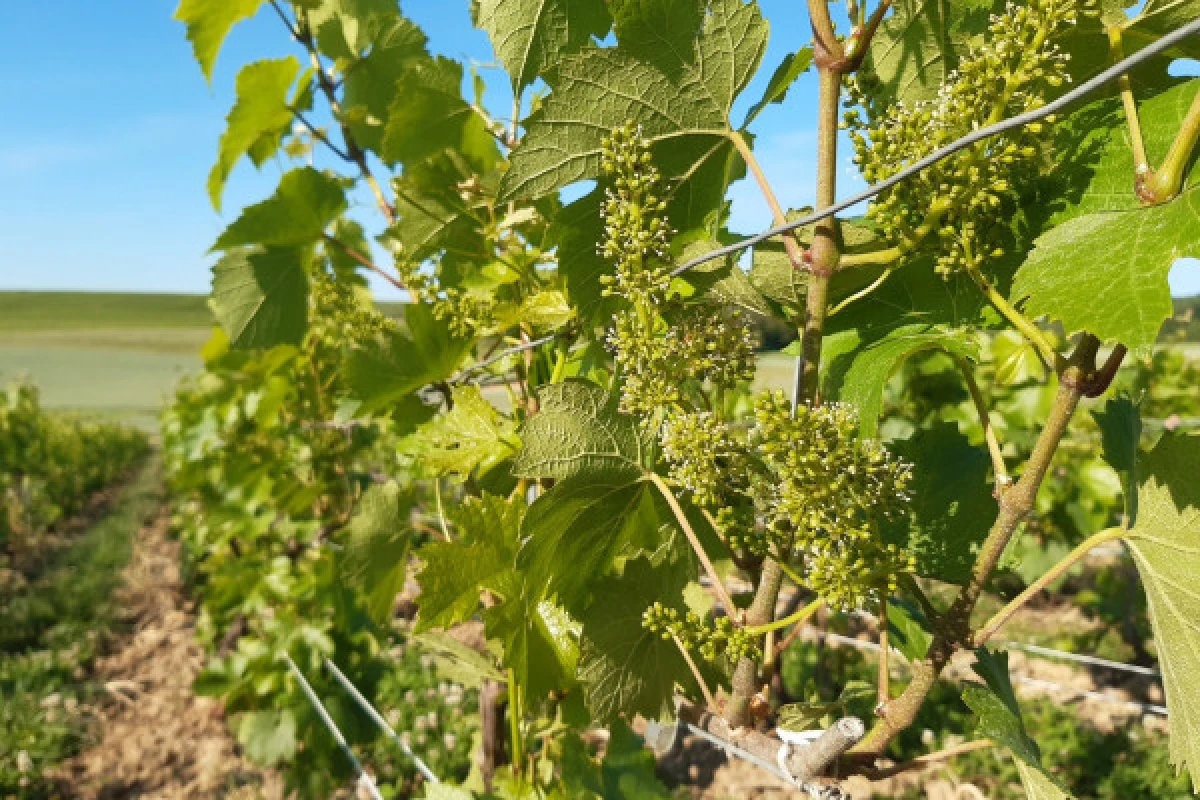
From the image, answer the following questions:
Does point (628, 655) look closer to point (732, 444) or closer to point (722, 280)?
point (732, 444)

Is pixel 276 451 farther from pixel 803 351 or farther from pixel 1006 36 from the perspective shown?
pixel 1006 36

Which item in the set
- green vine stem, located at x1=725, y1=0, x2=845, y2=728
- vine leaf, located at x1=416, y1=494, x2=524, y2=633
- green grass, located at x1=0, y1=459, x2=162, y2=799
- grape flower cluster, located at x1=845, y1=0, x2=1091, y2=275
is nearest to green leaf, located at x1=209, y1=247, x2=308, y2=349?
vine leaf, located at x1=416, y1=494, x2=524, y2=633

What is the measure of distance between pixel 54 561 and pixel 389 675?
5.89m

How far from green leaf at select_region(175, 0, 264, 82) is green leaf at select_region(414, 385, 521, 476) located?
3.98 feet

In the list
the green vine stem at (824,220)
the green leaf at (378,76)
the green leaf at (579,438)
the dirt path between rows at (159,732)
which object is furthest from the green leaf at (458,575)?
the dirt path between rows at (159,732)

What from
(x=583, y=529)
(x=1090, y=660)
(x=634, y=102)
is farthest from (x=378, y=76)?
(x=1090, y=660)

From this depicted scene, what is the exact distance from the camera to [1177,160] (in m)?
0.69

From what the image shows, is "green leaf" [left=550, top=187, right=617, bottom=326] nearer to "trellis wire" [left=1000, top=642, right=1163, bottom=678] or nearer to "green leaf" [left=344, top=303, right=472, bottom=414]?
"green leaf" [left=344, top=303, right=472, bottom=414]

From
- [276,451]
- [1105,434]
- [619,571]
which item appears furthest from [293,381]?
[1105,434]

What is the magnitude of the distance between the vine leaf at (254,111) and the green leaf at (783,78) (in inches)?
65.4

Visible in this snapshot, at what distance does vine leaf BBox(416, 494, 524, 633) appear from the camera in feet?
4.51

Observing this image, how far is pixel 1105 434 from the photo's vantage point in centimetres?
96

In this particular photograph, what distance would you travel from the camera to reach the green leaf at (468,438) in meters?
1.53

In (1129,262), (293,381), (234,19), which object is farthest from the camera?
(293,381)
